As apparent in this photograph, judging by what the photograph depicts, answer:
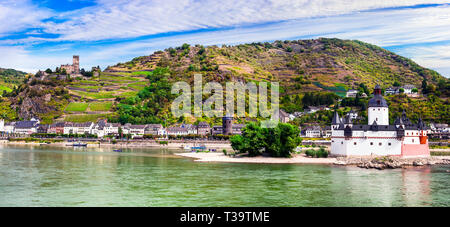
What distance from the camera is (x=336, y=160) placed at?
5559 centimetres

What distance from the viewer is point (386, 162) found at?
1961 inches

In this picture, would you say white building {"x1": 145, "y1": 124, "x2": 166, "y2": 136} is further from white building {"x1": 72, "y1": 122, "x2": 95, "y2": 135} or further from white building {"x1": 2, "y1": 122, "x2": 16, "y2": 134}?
white building {"x1": 2, "y1": 122, "x2": 16, "y2": 134}

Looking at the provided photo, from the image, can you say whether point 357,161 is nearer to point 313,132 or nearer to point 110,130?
point 313,132

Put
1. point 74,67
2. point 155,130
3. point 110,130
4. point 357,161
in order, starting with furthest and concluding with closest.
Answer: point 74,67, point 110,130, point 155,130, point 357,161

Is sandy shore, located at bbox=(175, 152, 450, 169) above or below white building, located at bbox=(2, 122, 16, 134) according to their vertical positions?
below

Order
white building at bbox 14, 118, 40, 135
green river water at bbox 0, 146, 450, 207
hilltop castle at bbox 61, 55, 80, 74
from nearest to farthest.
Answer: green river water at bbox 0, 146, 450, 207 < white building at bbox 14, 118, 40, 135 < hilltop castle at bbox 61, 55, 80, 74

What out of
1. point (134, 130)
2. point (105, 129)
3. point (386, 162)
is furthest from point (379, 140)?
point (105, 129)

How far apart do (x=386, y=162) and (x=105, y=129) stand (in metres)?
92.0

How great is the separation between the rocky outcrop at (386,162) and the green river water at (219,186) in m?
2.56

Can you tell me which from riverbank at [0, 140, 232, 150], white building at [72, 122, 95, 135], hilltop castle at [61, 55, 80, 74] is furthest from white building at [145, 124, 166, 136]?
hilltop castle at [61, 55, 80, 74]

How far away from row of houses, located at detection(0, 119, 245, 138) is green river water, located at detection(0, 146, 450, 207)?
66.3 meters

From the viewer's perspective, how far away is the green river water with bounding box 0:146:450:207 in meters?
28.3

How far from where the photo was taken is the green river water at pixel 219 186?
28344 millimetres

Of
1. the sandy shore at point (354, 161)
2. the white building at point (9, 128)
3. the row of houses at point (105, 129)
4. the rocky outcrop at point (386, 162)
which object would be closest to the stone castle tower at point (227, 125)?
the row of houses at point (105, 129)
